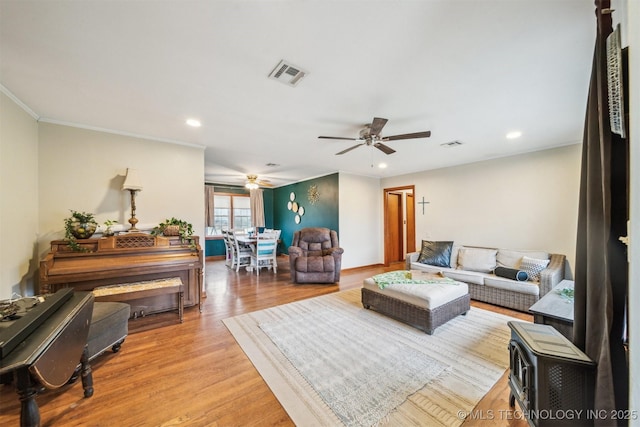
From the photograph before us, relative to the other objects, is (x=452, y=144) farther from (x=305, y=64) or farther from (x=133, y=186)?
(x=133, y=186)

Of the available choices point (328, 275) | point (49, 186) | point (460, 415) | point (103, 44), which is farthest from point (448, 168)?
point (49, 186)

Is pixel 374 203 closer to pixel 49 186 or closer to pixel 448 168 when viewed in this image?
pixel 448 168

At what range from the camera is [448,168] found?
5.30 m

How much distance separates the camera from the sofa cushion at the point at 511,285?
3.20m

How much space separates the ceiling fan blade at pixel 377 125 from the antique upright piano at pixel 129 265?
2.94 meters

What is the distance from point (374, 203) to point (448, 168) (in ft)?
6.85

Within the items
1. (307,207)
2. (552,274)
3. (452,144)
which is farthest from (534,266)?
(307,207)

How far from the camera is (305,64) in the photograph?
1.79 meters

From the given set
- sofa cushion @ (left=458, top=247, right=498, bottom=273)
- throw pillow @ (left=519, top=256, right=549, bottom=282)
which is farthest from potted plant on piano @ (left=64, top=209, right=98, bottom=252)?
throw pillow @ (left=519, top=256, right=549, bottom=282)

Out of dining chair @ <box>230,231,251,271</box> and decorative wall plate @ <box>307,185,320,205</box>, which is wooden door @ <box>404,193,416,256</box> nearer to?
decorative wall plate @ <box>307,185,320,205</box>

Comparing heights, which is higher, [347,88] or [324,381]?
A: [347,88]

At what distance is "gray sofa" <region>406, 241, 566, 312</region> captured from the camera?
10.6ft

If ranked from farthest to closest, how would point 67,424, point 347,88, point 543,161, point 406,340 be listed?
point 543,161
point 406,340
point 347,88
point 67,424

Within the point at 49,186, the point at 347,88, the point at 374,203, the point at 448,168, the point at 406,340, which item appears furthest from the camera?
the point at 374,203
